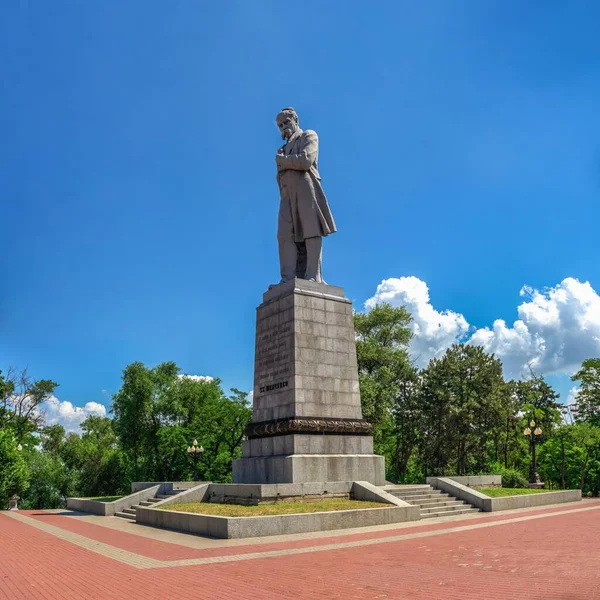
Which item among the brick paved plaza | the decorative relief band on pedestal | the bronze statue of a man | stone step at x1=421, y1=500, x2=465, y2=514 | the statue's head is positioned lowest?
the brick paved plaza

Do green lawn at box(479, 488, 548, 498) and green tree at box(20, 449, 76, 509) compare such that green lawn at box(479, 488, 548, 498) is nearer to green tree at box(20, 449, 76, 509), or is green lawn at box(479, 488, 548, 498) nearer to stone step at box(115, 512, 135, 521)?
stone step at box(115, 512, 135, 521)

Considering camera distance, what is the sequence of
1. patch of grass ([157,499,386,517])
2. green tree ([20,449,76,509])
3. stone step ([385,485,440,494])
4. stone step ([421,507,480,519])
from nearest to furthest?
patch of grass ([157,499,386,517]) → stone step ([421,507,480,519]) → stone step ([385,485,440,494]) → green tree ([20,449,76,509])

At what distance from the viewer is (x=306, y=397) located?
17828 millimetres

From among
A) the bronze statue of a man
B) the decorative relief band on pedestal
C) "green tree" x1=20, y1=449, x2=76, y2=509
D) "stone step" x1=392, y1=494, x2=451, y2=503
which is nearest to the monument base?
the decorative relief band on pedestal

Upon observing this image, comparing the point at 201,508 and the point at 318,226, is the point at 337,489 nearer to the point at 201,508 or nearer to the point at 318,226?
the point at 201,508

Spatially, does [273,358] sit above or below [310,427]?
above

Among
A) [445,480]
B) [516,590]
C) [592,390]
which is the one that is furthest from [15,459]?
[592,390]

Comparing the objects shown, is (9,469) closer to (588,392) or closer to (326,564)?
(326,564)

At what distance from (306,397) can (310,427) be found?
3.11ft

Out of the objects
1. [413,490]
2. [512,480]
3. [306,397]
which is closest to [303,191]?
[306,397]

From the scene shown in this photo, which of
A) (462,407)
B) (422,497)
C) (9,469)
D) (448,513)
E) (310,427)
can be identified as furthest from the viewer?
(462,407)

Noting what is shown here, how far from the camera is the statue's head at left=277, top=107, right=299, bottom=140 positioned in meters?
21.3

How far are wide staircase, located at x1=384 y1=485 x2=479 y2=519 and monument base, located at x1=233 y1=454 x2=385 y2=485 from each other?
77 centimetres

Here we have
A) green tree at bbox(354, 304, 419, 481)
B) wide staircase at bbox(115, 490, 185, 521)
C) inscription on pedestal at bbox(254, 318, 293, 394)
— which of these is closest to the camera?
inscription on pedestal at bbox(254, 318, 293, 394)
